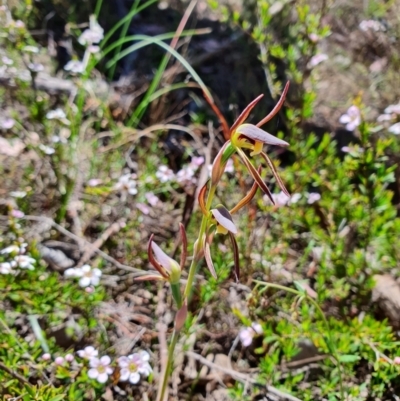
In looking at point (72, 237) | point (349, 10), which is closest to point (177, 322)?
point (72, 237)

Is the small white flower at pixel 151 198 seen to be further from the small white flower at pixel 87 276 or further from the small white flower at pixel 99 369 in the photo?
the small white flower at pixel 99 369

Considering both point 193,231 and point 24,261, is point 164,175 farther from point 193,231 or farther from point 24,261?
point 24,261

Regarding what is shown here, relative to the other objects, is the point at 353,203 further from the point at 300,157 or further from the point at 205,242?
the point at 205,242

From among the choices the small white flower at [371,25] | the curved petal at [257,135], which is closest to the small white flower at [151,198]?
the curved petal at [257,135]

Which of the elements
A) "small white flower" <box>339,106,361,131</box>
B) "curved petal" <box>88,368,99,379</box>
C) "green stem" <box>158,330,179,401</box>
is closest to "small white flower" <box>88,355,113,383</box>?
"curved petal" <box>88,368,99,379</box>

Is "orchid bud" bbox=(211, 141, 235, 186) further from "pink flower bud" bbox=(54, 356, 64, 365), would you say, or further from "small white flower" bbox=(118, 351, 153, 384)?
"pink flower bud" bbox=(54, 356, 64, 365)

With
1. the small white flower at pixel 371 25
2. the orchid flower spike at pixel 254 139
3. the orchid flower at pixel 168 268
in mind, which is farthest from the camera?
the small white flower at pixel 371 25

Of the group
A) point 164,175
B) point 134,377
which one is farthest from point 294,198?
point 134,377

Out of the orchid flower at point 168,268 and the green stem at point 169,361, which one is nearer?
the orchid flower at point 168,268
